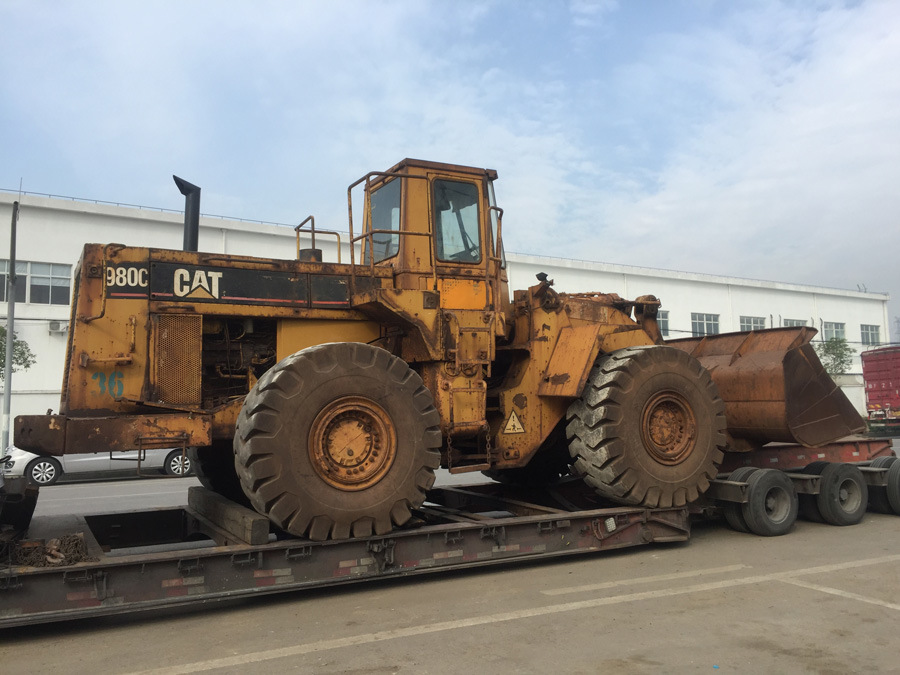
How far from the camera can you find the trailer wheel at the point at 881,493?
9.97 metres

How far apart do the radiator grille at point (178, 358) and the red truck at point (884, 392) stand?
26.5 metres

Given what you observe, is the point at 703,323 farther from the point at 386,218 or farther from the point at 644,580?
the point at 644,580

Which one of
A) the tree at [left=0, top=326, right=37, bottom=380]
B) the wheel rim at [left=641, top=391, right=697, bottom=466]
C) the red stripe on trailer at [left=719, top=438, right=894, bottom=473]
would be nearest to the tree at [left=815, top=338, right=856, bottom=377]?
the red stripe on trailer at [left=719, top=438, right=894, bottom=473]

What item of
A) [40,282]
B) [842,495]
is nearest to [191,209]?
[842,495]

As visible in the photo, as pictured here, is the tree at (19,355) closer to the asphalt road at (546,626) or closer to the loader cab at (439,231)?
the loader cab at (439,231)

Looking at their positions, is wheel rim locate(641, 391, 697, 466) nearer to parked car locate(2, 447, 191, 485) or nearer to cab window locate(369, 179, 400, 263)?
cab window locate(369, 179, 400, 263)

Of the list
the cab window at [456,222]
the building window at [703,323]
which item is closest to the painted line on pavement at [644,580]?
the cab window at [456,222]

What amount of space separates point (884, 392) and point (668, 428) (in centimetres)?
2392

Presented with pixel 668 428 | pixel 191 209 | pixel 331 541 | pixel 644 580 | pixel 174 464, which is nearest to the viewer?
pixel 331 541

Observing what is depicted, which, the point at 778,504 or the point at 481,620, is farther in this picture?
the point at 778,504

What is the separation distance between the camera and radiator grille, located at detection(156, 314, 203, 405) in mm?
6648

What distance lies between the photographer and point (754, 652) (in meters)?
4.90

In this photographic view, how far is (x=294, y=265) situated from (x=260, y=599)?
3.02 meters

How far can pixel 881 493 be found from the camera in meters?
10.0
